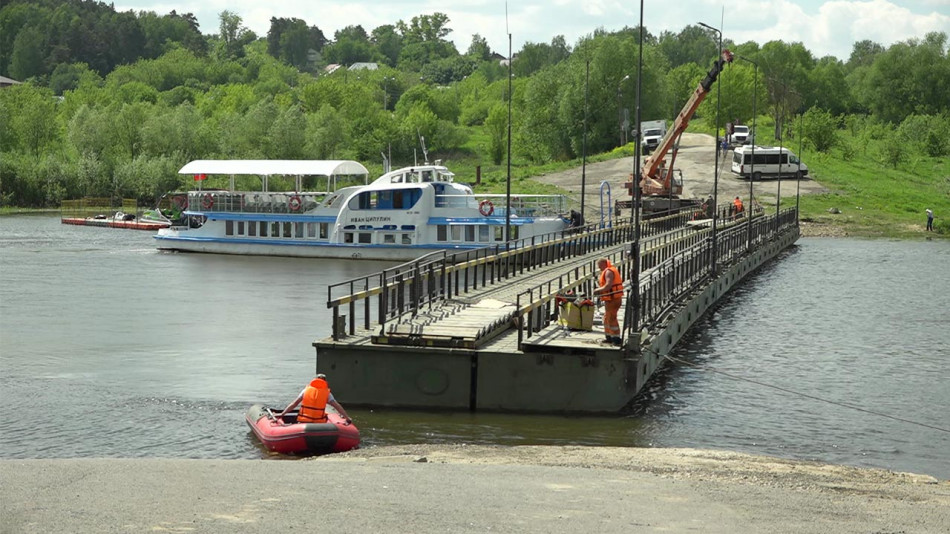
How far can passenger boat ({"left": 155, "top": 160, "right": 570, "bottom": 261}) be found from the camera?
65875 mm

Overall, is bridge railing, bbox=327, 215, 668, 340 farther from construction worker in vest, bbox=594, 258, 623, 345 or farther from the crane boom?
the crane boom

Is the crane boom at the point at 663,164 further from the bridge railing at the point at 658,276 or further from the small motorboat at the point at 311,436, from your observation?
the small motorboat at the point at 311,436

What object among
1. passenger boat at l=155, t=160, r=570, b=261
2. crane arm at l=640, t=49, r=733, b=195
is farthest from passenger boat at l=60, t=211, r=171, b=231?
crane arm at l=640, t=49, r=733, b=195

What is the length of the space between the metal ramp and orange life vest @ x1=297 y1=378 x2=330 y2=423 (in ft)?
12.0

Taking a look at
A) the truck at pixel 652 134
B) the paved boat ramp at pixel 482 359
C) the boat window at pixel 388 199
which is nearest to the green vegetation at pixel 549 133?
the truck at pixel 652 134

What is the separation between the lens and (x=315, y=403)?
22547 mm

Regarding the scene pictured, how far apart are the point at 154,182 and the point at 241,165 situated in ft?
160

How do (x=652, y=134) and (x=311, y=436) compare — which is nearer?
(x=311, y=436)

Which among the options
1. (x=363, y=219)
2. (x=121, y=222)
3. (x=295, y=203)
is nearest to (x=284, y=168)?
(x=295, y=203)

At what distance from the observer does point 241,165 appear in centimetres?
7744

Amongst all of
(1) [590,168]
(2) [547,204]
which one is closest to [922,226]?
(1) [590,168]

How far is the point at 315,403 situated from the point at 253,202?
5232cm

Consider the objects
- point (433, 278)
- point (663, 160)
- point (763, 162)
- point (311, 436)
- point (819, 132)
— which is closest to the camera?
point (311, 436)

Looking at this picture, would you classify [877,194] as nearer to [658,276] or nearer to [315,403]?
[658,276]
